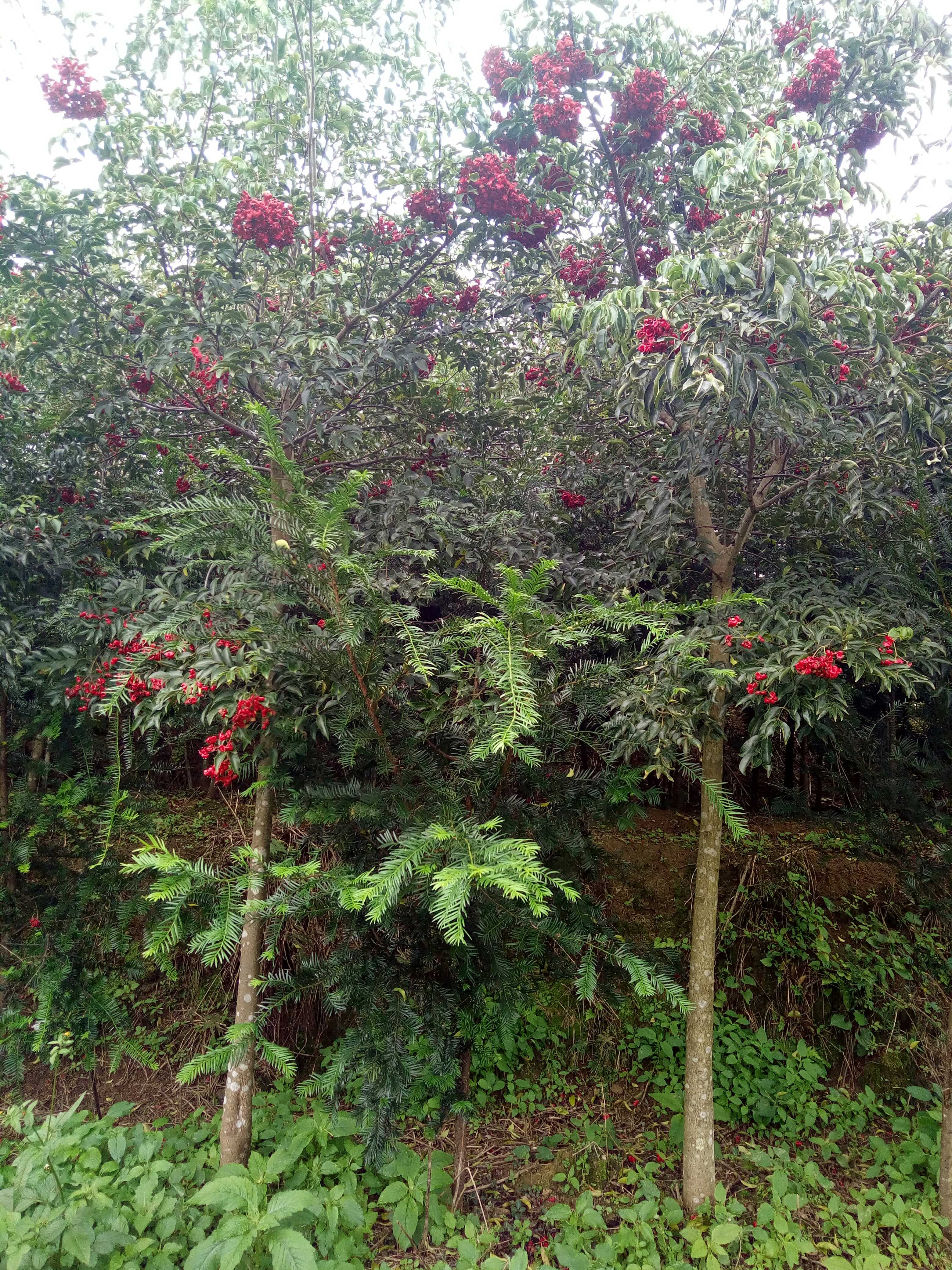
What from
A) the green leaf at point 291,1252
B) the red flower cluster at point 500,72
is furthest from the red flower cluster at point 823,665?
the red flower cluster at point 500,72

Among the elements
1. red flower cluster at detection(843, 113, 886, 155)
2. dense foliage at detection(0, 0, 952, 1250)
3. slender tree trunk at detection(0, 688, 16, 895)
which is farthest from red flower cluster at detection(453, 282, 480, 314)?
slender tree trunk at detection(0, 688, 16, 895)

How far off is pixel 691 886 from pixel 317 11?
430cm

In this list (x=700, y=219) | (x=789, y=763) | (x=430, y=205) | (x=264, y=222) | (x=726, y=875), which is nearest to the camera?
(x=264, y=222)

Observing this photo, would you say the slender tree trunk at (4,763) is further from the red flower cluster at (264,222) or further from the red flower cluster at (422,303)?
the red flower cluster at (422,303)

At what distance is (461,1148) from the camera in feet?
8.84

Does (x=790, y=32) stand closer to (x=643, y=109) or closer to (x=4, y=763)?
(x=643, y=109)

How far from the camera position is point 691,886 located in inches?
152

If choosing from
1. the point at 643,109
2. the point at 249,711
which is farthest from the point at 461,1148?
the point at 643,109

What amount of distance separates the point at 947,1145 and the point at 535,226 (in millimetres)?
3814

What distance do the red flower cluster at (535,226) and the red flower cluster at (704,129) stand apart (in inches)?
21.4

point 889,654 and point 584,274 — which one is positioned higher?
point 584,274

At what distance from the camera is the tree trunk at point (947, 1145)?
2.59m

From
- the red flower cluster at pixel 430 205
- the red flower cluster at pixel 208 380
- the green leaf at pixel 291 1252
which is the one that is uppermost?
the red flower cluster at pixel 430 205

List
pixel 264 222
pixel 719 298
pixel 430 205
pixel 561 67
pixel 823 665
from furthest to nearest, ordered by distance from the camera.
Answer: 1. pixel 430 205
2. pixel 561 67
3. pixel 264 222
4. pixel 719 298
5. pixel 823 665
